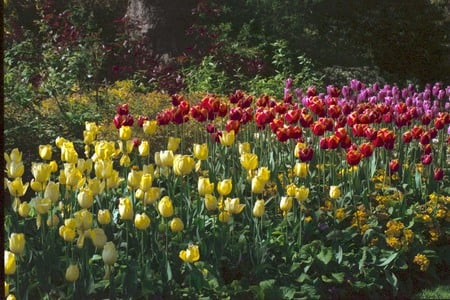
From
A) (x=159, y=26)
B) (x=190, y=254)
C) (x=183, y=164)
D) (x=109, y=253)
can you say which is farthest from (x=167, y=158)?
(x=159, y=26)

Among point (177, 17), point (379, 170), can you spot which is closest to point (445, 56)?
point (177, 17)

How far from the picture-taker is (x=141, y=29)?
13.8m

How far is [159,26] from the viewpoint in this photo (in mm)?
14250

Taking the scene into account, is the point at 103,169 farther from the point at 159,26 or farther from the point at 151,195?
the point at 159,26

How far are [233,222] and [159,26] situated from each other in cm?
954

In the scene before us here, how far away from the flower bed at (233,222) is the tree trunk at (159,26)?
7.78 metres

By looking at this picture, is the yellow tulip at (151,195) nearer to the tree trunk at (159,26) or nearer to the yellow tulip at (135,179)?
the yellow tulip at (135,179)

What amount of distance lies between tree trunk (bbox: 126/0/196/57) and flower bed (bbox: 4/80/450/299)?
7.78m

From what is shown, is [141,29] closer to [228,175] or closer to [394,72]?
[394,72]

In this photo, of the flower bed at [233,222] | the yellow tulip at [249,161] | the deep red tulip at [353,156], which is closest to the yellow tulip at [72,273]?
the flower bed at [233,222]

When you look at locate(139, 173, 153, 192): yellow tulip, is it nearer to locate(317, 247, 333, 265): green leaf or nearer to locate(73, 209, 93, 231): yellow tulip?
locate(73, 209, 93, 231): yellow tulip

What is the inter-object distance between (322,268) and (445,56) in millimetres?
11436

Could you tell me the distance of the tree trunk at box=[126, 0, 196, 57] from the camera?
14203 mm

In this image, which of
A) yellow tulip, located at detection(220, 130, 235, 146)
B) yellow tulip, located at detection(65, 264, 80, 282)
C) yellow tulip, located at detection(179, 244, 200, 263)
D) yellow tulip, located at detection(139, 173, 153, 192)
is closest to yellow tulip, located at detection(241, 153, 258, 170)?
yellow tulip, located at detection(220, 130, 235, 146)
